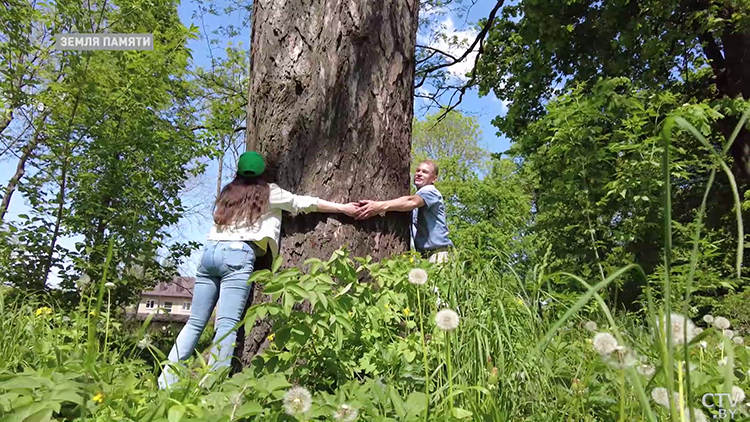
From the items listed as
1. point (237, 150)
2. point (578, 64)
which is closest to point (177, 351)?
point (578, 64)

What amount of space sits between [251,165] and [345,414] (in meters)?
1.66

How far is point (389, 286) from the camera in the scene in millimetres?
1865

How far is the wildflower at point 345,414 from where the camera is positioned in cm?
102

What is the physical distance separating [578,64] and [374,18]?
611 centimetres

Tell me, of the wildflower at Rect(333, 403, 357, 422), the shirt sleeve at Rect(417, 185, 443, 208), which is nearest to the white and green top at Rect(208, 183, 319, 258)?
the shirt sleeve at Rect(417, 185, 443, 208)

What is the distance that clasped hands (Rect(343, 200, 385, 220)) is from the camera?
2268mm

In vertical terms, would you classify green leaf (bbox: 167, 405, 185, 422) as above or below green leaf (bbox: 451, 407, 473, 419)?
above

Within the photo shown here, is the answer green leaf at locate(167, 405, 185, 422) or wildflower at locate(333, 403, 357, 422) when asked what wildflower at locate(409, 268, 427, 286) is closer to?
wildflower at locate(333, 403, 357, 422)

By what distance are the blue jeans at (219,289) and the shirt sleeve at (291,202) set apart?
400mm

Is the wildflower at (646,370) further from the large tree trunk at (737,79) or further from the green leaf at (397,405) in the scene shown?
the large tree trunk at (737,79)

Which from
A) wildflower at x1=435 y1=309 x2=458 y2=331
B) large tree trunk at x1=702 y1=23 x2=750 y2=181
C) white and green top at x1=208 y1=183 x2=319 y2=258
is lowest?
wildflower at x1=435 y1=309 x2=458 y2=331

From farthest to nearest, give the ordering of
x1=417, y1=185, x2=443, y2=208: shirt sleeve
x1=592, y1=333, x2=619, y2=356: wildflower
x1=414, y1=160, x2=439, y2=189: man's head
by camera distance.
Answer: x1=414, y1=160, x2=439, y2=189: man's head, x1=417, y1=185, x2=443, y2=208: shirt sleeve, x1=592, y1=333, x2=619, y2=356: wildflower

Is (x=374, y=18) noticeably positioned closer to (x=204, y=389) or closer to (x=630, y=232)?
(x=204, y=389)

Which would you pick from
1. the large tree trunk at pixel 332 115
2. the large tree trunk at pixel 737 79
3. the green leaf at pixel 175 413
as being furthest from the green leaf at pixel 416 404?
the large tree trunk at pixel 737 79
